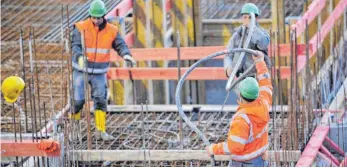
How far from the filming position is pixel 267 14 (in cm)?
1577

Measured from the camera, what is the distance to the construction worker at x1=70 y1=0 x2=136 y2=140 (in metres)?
10.4

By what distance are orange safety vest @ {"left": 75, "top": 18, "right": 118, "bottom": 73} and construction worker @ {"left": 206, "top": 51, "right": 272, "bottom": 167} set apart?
2.79 m

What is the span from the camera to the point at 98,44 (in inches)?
415

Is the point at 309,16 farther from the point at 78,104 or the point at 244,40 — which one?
the point at 78,104

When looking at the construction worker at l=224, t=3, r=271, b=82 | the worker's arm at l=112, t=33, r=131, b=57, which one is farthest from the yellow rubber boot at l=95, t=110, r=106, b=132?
the construction worker at l=224, t=3, r=271, b=82

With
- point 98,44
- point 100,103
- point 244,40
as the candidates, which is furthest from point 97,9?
point 244,40

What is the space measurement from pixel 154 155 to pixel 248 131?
187 centimetres

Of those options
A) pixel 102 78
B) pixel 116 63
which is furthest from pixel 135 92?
pixel 102 78

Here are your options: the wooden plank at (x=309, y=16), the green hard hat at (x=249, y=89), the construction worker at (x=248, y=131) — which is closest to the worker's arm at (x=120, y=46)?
the wooden plank at (x=309, y=16)

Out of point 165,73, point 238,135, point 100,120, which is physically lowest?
point 238,135

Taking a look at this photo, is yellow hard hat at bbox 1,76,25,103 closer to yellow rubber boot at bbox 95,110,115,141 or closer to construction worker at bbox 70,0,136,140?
construction worker at bbox 70,0,136,140

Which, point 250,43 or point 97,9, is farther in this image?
point 97,9

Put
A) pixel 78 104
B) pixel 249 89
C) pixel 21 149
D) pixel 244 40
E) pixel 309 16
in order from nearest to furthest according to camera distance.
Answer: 1. pixel 249 89
2. pixel 21 149
3. pixel 244 40
4. pixel 78 104
5. pixel 309 16

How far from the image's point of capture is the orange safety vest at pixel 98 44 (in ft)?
34.3
